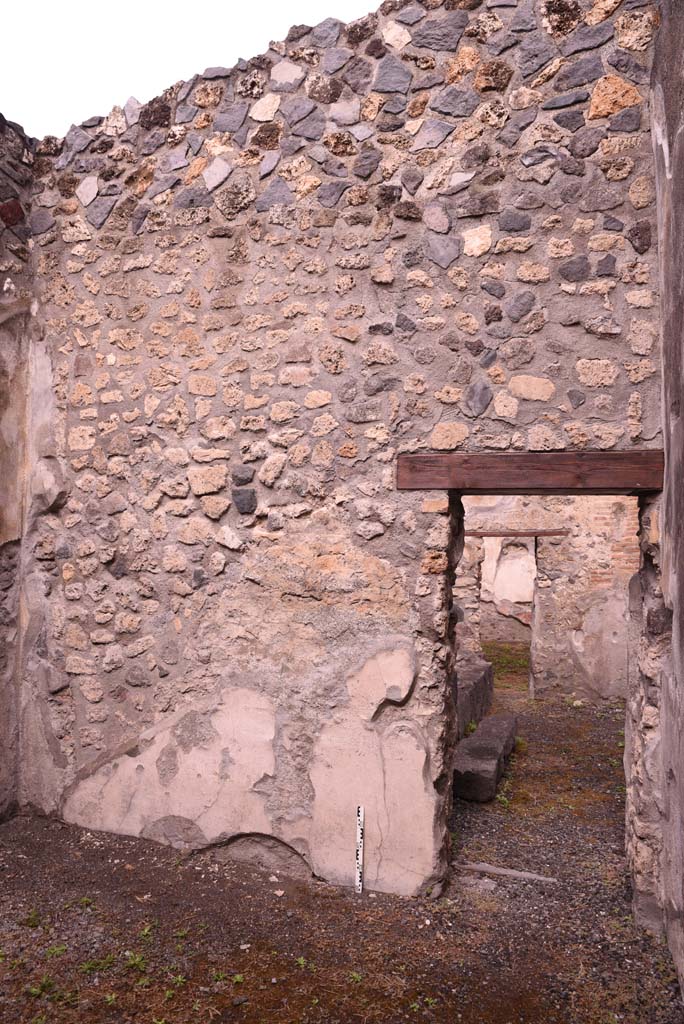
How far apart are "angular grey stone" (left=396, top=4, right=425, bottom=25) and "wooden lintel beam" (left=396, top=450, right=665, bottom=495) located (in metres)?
2.00

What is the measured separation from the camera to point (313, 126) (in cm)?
371

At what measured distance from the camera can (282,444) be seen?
12.2ft

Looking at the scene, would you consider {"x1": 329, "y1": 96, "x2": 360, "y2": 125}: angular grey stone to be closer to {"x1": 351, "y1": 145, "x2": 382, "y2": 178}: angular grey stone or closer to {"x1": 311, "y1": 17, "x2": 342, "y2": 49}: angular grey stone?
{"x1": 351, "y1": 145, "x2": 382, "y2": 178}: angular grey stone

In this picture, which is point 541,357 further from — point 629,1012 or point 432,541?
point 629,1012

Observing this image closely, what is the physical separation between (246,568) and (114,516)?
817mm

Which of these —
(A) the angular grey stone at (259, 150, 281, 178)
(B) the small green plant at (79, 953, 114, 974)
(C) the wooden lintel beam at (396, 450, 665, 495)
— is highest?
(A) the angular grey stone at (259, 150, 281, 178)

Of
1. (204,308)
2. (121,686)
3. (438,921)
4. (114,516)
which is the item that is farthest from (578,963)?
(204,308)

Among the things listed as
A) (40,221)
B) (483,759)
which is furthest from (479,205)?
(483,759)

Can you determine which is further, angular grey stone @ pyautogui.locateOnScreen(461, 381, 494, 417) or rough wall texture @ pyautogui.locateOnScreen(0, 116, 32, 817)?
rough wall texture @ pyautogui.locateOnScreen(0, 116, 32, 817)

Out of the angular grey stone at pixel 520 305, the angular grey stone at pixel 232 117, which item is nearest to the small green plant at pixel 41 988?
the angular grey stone at pixel 520 305

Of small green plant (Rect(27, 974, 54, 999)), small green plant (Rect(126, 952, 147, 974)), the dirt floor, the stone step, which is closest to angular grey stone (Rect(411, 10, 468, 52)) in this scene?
the dirt floor

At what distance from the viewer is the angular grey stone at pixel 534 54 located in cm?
335

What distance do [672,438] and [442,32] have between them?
2.14m

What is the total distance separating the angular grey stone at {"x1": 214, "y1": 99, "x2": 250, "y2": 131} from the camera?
12.6 ft
